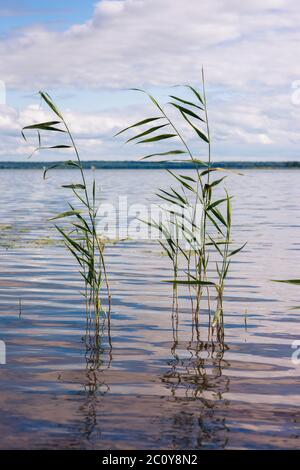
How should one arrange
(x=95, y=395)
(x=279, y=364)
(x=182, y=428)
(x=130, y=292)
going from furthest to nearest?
(x=130, y=292) → (x=279, y=364) → (x=95, y=395) → (x=182, y=428)

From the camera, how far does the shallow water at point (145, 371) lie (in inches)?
246

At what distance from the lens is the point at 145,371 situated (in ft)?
26.7

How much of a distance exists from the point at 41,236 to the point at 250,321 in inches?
525

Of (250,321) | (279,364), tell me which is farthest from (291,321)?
(279,364)

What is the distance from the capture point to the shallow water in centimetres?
625

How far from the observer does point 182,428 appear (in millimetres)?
6355

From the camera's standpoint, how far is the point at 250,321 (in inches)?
423

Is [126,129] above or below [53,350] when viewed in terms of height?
above

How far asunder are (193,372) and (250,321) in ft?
9.34

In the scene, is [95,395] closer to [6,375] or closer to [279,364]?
[6,375]
